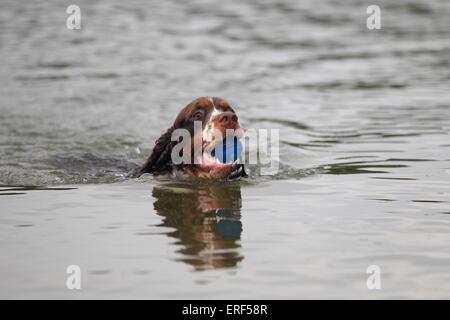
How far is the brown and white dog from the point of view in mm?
9320

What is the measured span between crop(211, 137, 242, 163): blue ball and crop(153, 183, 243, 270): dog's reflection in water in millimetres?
327

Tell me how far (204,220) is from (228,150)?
4.39 feet

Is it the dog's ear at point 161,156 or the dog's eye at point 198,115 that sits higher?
the dog's eye at point 198,115

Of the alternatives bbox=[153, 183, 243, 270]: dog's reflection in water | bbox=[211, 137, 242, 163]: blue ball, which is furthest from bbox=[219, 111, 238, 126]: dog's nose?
bbox=[153, 183, 243, 270]: dog's reflection in water

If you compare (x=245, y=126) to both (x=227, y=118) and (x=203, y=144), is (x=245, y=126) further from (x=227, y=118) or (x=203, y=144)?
(x=227, y=118)

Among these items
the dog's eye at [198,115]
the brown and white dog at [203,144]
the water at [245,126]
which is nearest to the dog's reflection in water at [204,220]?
the water at [245,126]

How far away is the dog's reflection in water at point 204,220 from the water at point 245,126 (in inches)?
1.0

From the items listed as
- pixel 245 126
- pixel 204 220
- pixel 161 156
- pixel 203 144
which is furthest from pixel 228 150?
pixel 245 126

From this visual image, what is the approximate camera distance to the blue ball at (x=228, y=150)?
30.8 ft

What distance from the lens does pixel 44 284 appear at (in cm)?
634

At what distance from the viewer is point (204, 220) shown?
8.26 m

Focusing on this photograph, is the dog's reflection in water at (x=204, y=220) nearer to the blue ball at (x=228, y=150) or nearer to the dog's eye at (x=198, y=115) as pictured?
the blue ball at (x=228, y=150)

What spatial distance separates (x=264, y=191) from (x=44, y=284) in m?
3.68

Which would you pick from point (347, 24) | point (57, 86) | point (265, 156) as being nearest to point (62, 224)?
point (265, 156)
